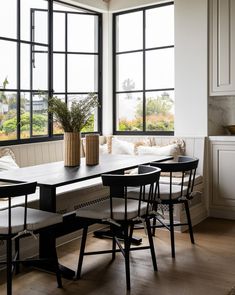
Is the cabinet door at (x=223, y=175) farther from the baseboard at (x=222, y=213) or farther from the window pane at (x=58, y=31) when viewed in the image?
the window pane at (x=58, y=31)

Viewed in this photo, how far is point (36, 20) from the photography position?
4883 millimetres

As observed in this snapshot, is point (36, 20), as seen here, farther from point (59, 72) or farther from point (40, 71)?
point (59, 72)

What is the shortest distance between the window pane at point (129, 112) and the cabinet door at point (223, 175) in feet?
3.99

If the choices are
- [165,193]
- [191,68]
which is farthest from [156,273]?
[191,68]

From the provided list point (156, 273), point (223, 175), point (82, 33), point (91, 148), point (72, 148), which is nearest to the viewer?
point (156, 273)

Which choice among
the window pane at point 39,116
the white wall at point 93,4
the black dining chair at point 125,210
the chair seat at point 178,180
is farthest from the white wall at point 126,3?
the black dining chair at point 125,210

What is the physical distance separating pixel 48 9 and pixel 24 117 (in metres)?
1.38

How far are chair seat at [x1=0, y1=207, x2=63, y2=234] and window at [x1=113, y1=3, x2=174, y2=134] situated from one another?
2883mm

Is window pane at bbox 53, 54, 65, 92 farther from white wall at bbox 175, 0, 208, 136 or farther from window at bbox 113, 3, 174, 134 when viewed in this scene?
white wall at bbox 175, 0, 208, 136

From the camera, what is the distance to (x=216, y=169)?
4918mm

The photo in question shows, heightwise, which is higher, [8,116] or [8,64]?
[8,64]

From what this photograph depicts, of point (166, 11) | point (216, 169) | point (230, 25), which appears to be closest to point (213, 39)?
point (230, 25)

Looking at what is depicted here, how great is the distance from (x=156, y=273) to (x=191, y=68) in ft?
8.98

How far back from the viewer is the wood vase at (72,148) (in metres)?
3.62
